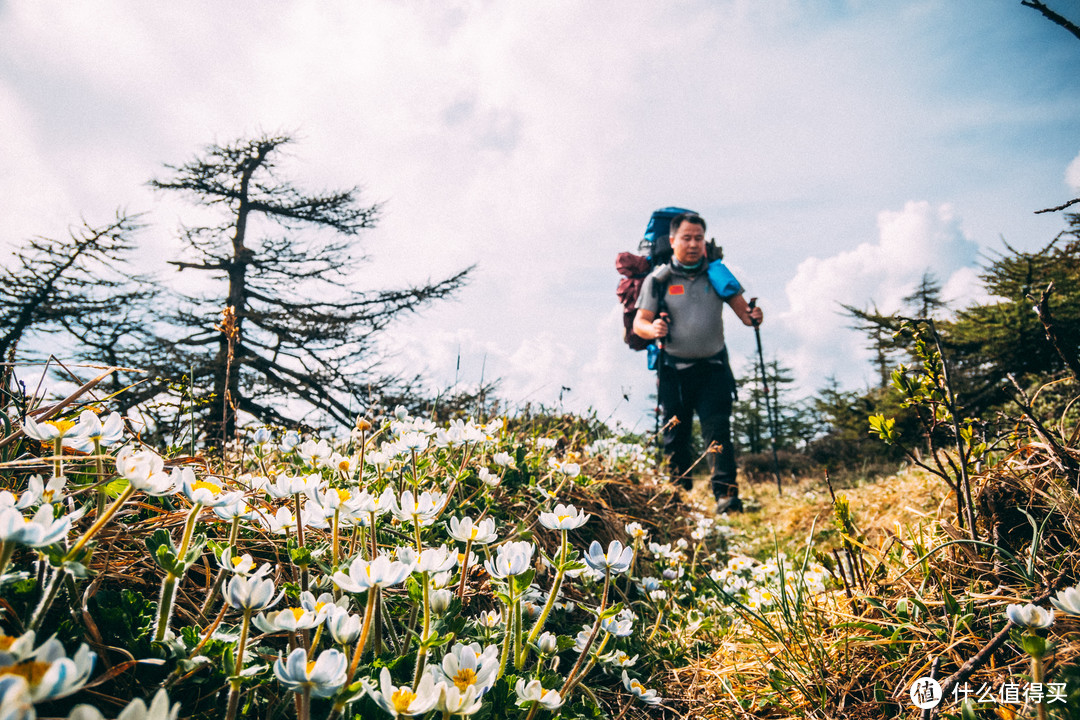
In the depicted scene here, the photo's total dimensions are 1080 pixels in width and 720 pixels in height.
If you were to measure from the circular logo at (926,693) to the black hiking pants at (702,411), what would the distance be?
13.4ft

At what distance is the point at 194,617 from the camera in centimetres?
117

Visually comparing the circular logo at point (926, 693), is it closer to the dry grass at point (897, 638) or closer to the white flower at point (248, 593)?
the dry grass at point (897, 638)

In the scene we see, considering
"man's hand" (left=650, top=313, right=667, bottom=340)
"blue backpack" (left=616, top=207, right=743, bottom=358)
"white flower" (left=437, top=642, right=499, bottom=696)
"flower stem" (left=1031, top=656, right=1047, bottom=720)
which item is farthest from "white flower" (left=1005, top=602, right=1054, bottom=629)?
"blue backpack" (left=616, top=207, right=743, bottom=358)

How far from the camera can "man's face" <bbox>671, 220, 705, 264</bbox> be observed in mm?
6070

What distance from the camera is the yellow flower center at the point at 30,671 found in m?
0.58

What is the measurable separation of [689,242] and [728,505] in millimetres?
2930

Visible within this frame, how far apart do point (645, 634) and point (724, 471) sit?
3.99m

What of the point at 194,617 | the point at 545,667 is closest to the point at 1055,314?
the point at 545,667

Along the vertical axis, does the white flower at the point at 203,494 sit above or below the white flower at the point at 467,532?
above

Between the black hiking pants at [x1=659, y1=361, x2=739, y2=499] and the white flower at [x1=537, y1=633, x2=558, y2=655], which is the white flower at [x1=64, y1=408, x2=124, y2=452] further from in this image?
the black hiking pants at [x1=659, y1=361, x2=739, y2=499]

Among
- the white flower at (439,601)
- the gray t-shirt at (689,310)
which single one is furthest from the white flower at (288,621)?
the gray t-shirt at (689,310)

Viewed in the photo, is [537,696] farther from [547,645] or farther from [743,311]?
[743,311]

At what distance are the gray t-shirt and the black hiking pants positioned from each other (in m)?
0.21

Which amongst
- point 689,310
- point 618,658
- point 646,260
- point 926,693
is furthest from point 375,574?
point 646,260
